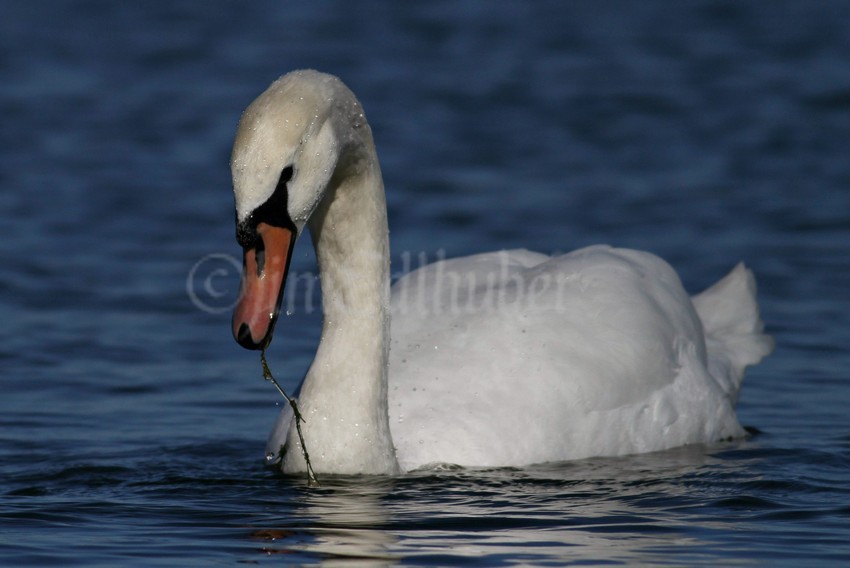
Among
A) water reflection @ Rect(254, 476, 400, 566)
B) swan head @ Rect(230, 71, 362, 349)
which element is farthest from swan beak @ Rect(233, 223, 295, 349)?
water reflection @ Rect(254, 476, 400, 566)

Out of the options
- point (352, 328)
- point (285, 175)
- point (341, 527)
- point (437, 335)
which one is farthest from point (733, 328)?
point (285, 175)

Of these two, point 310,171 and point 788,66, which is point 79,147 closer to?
point 788,66

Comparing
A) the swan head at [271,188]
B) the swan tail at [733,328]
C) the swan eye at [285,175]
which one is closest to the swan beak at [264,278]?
the swan head at [271,188]

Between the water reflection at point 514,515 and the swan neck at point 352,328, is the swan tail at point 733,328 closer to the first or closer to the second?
the water reflection at point 514,515

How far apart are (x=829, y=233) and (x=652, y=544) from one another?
7.76 metres

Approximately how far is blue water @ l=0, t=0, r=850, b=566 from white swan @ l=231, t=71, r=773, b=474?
0.20 m

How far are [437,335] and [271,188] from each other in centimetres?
203

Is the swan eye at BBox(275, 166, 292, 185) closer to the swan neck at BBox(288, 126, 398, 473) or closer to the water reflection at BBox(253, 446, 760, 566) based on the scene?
the swan neck at BBox(288, 126, 398, 473)

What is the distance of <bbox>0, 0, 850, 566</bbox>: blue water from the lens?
21.5ft

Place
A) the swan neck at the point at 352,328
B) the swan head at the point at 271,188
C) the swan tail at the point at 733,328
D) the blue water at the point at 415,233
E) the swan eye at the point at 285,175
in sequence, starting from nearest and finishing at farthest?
the swan head at the point at 271,188 → the swan eye at the point at 285,175 → the blue water at the point at 415,233 → the swan neck at the point at 352,328 → the swan tail at the point at 733,328

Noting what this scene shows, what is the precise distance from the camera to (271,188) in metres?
6.22

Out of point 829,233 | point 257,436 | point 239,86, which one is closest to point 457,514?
point 257,436

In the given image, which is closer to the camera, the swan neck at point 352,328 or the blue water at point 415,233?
the blue water at point 415,233

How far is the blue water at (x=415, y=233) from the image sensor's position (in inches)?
258
